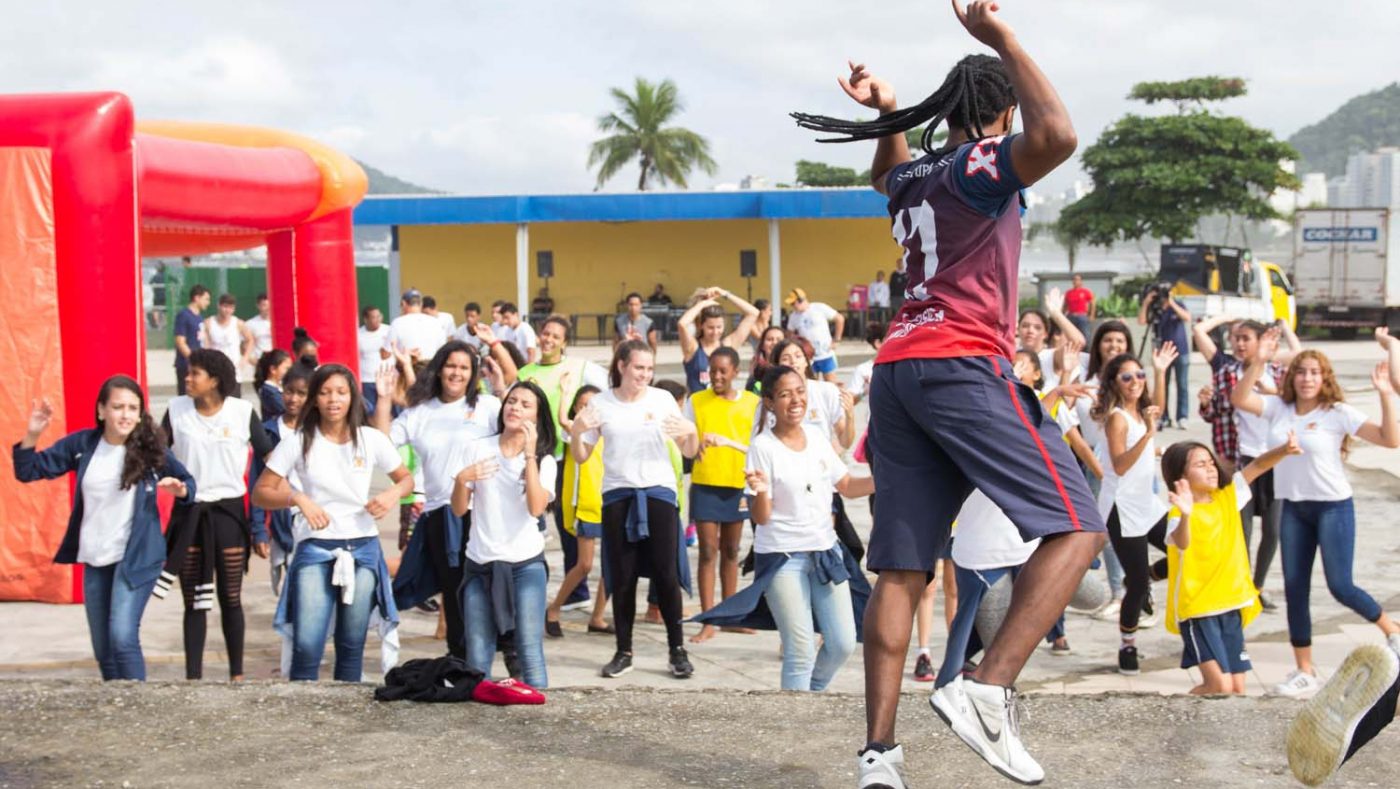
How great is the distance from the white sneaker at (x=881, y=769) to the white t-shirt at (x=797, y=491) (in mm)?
2788

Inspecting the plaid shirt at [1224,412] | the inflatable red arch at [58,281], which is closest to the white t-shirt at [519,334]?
the inflatable red arch at [58,281]

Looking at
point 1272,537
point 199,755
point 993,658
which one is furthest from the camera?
point 1272,537

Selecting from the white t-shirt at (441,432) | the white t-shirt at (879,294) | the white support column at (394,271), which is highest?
the white support column at (394,271)

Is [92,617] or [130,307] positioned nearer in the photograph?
[92,617]

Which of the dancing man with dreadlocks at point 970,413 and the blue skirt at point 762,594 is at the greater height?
the dancing man with dreadlocks at point 970,413

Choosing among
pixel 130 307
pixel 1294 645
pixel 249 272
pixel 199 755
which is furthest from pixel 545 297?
pixel 199 755

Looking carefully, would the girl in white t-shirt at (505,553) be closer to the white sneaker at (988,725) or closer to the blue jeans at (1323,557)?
the white sneaker at (988,725)

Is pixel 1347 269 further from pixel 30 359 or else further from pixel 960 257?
pixel 960 257

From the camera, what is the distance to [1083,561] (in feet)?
11.7

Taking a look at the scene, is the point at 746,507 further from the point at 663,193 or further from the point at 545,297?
the point at 545,297

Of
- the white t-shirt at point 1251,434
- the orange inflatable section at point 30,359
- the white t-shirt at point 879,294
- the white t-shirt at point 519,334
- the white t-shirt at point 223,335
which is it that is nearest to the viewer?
the white t-shirt at point 1251,434

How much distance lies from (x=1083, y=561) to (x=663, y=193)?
105 ft

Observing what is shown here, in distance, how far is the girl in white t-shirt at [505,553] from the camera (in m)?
6.33

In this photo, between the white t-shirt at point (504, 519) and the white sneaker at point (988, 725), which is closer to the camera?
the white sneaker at point (988, 725)
